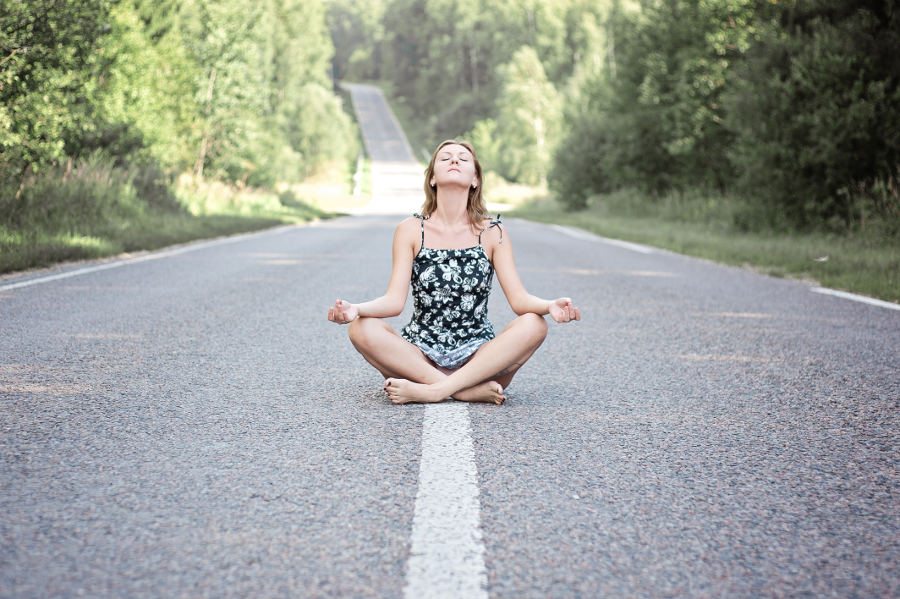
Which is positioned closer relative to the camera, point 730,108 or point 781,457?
point 781,457

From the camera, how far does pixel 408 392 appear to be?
15.0 feet

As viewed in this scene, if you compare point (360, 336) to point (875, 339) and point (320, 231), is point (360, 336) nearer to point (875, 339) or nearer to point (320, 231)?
point (875, 339)

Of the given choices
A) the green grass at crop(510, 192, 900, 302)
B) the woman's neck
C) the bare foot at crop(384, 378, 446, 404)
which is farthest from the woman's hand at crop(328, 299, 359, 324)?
the green grass at crop(510, 192, 900, 302)

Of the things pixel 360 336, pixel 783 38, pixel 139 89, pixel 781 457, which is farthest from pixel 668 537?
pixel 139 89

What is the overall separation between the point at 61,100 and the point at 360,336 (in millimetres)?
11399

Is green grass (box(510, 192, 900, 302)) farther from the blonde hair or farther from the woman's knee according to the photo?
the woman's knee

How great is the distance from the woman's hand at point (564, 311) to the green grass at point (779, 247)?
6292 mm

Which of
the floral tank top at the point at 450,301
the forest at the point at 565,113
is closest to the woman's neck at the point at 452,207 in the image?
the floral tank top at the point at 450,301

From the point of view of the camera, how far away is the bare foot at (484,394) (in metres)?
4.62

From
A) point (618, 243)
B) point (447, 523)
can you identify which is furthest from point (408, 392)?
point (618, 243)

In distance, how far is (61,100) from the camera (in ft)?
46.8

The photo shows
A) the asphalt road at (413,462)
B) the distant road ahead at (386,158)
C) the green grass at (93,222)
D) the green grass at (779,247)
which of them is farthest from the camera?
the distant road ahead at (386,158)

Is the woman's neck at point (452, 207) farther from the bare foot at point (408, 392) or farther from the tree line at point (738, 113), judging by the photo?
the tree line at point (738, 113)

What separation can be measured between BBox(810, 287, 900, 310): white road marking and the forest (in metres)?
A: 5.43
